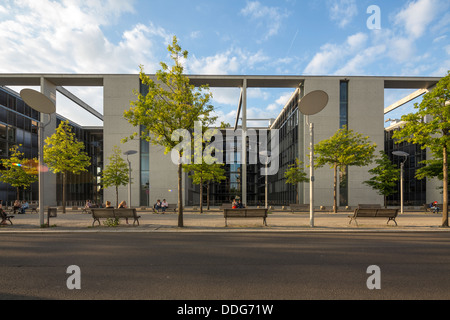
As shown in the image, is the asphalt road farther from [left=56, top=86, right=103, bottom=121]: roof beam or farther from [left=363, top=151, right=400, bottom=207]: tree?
[left=56, top=86, right=103, bottom=121]: roof beam

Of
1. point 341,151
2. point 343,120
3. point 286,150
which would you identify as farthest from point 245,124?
point 341,151

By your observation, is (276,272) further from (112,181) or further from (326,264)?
(112,181)

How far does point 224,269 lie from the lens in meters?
5.56

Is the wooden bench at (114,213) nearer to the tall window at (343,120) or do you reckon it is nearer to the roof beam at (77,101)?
the tall window at (343,120)

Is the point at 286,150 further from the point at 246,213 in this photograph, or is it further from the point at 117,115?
the point at 246,213

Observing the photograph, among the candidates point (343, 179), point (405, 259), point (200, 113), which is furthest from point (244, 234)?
point (343, 179)

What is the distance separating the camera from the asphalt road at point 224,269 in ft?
14.0

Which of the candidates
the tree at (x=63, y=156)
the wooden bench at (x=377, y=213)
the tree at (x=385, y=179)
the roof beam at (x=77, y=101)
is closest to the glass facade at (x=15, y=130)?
the roof beam at (x=77, y=101)

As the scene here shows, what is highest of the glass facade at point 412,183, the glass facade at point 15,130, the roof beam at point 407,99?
the roof beam at point 407,99

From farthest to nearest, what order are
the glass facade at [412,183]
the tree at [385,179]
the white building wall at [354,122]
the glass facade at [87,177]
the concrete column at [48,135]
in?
1. the glass facade at [87,177]
2. the glass facade at [412,183]
3. the concrete column at [48,135]
4. the white building wall at [354,122]
5. the tree at [385,179]

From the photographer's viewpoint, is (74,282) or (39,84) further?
(39,84)

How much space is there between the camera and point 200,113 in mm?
13438
